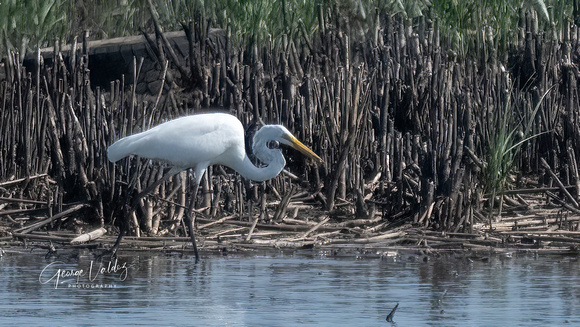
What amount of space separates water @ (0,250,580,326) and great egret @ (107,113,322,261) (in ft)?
2.87

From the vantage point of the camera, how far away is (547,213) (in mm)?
8844

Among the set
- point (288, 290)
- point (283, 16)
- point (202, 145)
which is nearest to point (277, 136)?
point (202, 145)

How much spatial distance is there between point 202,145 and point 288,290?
2.25 m

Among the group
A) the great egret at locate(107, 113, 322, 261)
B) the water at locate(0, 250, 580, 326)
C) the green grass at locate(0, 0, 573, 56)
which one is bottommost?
the water at locate(0, 250, 580, 326)

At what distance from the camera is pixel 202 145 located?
830 cm

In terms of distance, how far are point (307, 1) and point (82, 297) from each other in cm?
752

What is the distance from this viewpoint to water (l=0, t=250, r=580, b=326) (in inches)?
216

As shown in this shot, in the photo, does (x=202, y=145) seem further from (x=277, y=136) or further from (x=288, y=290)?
(x=288, y=290)

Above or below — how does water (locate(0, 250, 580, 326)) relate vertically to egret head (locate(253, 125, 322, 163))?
below

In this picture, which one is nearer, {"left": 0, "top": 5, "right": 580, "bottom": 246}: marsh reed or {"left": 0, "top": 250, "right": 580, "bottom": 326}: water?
{"left": 0, "top": 250, "right": 580, "bottom": 326}: water

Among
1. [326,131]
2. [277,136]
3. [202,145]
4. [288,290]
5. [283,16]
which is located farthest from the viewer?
[283,16]

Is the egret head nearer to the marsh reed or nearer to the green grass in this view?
the marsh reed

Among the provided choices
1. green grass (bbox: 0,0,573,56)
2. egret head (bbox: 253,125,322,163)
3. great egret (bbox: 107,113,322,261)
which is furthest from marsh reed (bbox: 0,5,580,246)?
green grass (bbox: 0,0,573,56)

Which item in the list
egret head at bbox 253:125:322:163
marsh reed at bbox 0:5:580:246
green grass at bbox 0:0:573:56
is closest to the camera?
egret head at bbox 253:125:322:163
